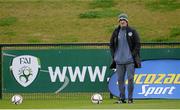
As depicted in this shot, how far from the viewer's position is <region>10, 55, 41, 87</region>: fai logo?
22.5m

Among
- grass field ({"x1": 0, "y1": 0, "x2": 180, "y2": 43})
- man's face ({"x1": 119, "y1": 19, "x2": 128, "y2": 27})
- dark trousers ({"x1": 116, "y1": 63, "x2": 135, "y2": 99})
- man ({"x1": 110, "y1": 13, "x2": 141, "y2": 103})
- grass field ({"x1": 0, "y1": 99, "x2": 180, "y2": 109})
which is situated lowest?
grass field ({"x1": 0, "y1": 99, "x2": 180, "y2": 109})

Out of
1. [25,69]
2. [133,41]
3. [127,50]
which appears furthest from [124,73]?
[25,69]

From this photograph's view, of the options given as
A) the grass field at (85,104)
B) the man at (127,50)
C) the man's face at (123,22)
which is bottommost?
the grass field at (85,104)

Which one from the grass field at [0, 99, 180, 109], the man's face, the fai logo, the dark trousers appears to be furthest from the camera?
the fai logo

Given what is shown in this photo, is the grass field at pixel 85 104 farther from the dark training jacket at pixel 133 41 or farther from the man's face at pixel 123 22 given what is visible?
the man's face at pixel 123 22

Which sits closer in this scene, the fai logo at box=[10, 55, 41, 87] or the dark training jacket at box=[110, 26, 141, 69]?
the dark training jacket at box=[110, 26, 141, 69]

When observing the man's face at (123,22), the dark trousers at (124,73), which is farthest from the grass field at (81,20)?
the man's face at (123,22)

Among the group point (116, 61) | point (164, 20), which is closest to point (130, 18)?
point (164, 20)

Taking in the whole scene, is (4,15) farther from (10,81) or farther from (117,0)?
(10,81)

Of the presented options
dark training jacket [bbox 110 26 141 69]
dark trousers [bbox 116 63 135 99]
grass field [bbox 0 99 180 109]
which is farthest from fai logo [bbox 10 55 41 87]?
dark training jacket [bbox 110 26 141 69]

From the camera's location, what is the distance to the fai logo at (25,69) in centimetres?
2248

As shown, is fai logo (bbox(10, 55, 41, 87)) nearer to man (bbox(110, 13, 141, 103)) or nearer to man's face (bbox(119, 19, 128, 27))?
man (bbox(110, 13, 141, 103))

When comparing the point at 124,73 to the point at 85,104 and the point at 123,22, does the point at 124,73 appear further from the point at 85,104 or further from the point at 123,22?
the point at 123,22

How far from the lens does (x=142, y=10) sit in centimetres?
3888
